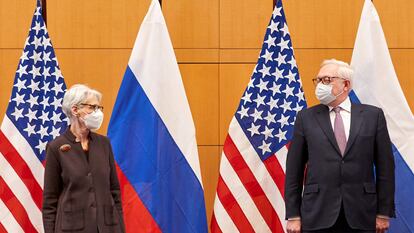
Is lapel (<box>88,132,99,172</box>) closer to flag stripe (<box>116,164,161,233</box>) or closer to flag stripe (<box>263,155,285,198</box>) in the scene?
flag stripe (<box>116,164,161,233</box>)

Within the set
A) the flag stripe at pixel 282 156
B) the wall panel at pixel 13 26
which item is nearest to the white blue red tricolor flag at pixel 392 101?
the flag stripe at pixel 282 156

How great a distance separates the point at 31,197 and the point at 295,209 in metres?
1.87

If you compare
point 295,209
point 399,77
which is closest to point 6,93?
point 295,209

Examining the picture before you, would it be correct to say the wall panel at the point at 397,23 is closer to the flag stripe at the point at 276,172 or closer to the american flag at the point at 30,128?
the flag stripe at the point at 276,172

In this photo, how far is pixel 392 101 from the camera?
212 inches

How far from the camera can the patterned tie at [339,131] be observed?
4637 millimetres

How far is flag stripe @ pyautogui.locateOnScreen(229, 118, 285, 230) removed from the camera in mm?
5457

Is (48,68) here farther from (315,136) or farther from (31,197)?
(315,136)

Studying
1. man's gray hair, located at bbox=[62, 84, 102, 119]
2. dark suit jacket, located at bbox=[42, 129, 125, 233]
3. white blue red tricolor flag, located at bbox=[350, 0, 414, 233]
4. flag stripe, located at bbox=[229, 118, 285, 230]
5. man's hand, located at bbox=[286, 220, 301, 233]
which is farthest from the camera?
flag stripe, located at bbox=[229, 118, 285, 230]

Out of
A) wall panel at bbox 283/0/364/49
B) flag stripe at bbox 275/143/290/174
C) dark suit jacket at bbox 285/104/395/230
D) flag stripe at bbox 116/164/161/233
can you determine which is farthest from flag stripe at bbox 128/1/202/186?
wall panel at bbox 283/0/364/49

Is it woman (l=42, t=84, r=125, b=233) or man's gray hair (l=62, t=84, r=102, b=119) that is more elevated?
man's gray hair (l=62, t=84, r=102, b=119)

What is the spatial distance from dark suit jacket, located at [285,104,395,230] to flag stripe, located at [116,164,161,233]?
113cm

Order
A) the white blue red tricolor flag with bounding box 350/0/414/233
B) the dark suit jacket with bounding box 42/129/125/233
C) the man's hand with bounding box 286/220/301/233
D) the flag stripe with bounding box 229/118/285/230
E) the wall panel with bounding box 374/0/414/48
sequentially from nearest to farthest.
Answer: the dark suit jacket with bounding box 42/129/125/233 < the man's hand with bounding box 286/220/301/233 < the white blue red tricolor flag with bounding box 350/0/414/233 < the flag stripe with bounding box 229/118/285/230 < the wall panel with bounding box 374/0/414/48

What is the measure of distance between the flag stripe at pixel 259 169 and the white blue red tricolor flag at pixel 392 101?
2.49 feet
